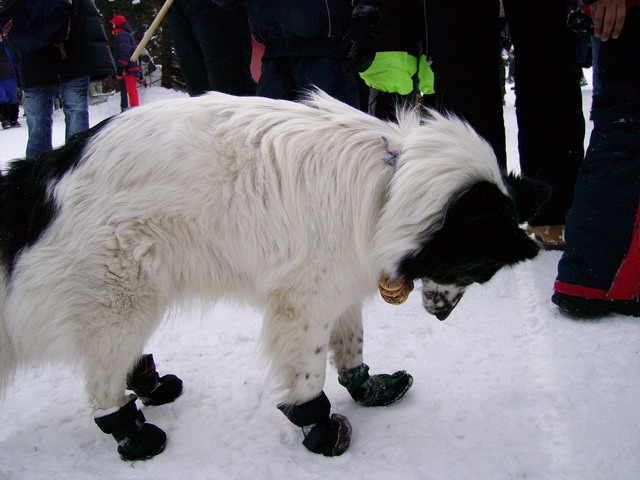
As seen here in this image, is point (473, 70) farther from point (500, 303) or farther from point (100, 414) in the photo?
point (100, 414)

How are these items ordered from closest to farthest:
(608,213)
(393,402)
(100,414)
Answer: (100,414) → (393,402) → (608,213)

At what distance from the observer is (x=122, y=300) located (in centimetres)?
188

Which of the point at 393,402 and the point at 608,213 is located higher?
the point at 608,213

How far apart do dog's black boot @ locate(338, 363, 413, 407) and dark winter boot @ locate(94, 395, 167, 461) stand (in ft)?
2.67

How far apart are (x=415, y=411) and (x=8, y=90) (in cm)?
1383

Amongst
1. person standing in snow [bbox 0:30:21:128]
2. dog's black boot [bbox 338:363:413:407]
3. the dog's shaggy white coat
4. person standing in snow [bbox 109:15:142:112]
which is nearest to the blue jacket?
person standing in snow [bbox 109:15:142:112]

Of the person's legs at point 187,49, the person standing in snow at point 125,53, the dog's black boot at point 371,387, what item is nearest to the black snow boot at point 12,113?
the person standing in snow at point 125,53

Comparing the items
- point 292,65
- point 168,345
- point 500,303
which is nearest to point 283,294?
point 168,345

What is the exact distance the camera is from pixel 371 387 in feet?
7.50

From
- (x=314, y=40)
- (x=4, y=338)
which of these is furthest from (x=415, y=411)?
(x=314, y=40)

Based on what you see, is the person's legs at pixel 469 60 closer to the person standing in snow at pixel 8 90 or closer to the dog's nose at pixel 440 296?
the dog's nose at pixel 440 296

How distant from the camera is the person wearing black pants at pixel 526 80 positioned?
3094 millimetres

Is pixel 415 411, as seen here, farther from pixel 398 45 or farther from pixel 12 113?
pixel 12 113

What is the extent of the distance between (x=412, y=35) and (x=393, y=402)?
2667 millimetres
